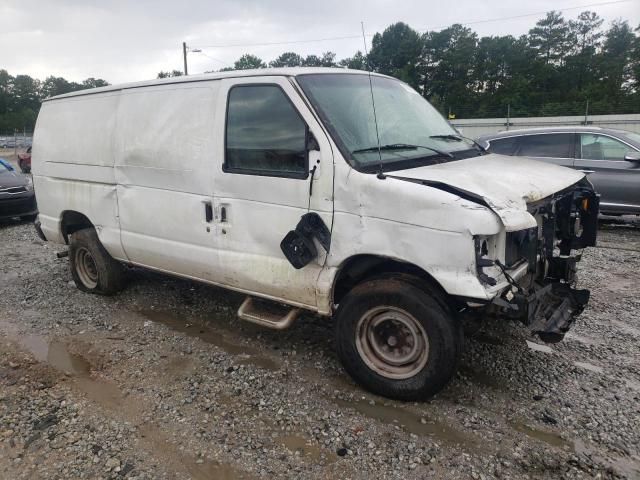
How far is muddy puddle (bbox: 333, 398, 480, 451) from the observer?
300 cm

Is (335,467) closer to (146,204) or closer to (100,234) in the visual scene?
(146,204)

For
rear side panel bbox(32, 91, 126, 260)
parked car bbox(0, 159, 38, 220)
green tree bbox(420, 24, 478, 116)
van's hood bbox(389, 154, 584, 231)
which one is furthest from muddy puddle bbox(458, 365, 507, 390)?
green tree bbox(420, 24, 478, 116)

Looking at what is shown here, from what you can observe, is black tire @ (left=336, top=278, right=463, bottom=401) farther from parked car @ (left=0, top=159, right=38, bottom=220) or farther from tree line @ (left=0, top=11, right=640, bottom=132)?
tree line @ (left=0, top=11, right=640, bottom=132)

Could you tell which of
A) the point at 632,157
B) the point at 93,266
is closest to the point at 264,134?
the point at 93,266

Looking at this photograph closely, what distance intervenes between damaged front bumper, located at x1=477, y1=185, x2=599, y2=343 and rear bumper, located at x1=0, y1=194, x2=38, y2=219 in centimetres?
1008

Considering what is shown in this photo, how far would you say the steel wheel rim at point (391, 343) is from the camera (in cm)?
329

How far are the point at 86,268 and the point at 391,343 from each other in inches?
156

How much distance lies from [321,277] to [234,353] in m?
1.21

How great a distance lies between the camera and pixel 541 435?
3025mm

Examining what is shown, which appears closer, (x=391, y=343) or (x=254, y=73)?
(x=391, y=343)

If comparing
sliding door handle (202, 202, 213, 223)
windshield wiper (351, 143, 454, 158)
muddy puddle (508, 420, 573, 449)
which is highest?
windshield wiper (351, 143, 454, 158)

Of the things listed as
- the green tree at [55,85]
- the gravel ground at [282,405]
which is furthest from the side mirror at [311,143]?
the green tree at [55,85]

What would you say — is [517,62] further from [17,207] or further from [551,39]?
[17,207]

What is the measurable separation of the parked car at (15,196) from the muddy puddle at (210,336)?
674 centimetres
